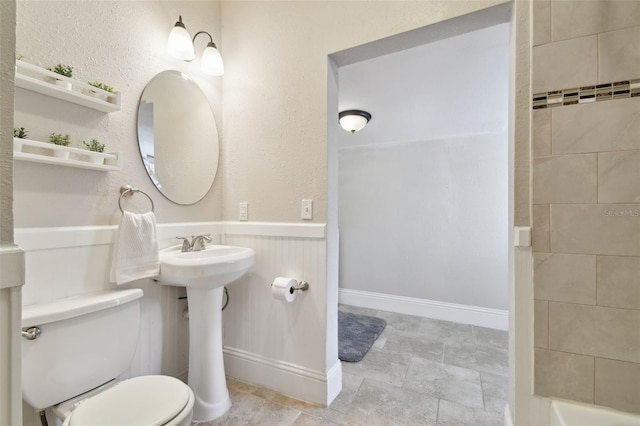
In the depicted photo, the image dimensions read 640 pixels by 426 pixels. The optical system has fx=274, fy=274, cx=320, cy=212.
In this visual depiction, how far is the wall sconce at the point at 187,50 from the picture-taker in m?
1.49

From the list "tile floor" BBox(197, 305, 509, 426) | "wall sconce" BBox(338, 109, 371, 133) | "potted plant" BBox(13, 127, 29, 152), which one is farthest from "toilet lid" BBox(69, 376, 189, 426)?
"wall sconce" BBox(338, 109, 371, 133)

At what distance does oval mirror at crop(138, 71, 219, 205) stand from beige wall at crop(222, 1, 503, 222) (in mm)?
139

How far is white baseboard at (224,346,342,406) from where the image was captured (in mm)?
1545

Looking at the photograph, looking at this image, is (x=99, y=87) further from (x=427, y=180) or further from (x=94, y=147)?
(x=427, y=180)

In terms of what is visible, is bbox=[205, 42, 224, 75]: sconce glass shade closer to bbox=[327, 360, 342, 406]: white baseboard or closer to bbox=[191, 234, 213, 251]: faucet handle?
bbox=[191, 234, 213, 251]: faucet handle

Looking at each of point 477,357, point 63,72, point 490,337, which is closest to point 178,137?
point 63,72

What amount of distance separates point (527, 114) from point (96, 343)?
201cm

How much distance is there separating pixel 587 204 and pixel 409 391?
1.37 meters

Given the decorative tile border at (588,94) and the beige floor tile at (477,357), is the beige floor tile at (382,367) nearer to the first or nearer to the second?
the beige floor tile at (477,357)

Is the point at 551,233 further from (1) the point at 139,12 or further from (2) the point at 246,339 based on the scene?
(1) the point at 139,12

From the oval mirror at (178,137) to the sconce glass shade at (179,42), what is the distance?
0.14m

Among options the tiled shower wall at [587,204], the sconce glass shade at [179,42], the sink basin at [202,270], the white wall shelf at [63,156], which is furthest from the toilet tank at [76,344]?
the tiled shower wall at [587,204]

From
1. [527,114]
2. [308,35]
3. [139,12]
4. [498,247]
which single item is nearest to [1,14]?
[139,12]

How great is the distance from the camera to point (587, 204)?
105 centimetres
